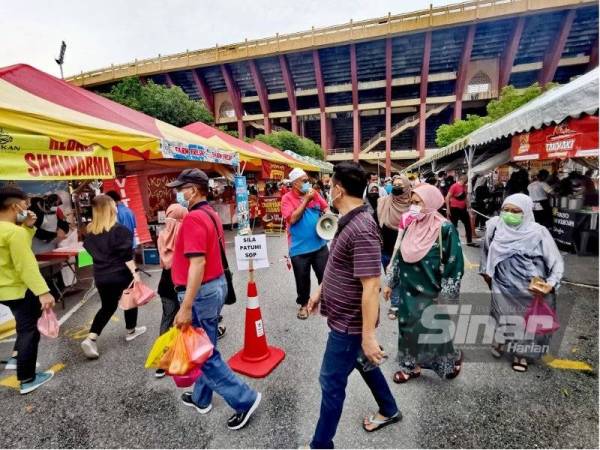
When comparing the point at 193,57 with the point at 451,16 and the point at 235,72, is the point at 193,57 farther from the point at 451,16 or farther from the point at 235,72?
the point at 451,16

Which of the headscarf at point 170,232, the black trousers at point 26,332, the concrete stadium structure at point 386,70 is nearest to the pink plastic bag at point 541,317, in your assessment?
the headscarf at point 170,232

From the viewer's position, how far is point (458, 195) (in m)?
7.25

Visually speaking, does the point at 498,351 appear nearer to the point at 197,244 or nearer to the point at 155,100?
the point at 197,244

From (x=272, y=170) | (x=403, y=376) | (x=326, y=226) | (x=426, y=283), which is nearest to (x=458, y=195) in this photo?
(x=326, y=226)

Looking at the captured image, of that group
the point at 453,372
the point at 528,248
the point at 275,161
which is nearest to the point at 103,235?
the point at 453,372

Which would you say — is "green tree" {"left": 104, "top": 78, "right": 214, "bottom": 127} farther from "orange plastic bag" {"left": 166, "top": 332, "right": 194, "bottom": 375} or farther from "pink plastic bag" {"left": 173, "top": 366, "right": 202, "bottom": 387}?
"orange plastic bag" {"left": 166, "top": 332, "right": 194, "bottom": 375}

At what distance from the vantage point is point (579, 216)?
6242 millimetres

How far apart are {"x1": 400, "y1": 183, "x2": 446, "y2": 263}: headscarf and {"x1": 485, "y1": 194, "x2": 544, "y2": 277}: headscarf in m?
0.74

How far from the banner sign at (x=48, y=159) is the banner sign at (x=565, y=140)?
5.73 meters

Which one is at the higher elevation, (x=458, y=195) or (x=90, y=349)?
(x=458, y=195)

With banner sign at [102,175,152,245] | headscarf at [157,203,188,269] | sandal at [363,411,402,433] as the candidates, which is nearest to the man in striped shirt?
sandal at [363,411,402,433]

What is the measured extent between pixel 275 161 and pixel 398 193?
876cm

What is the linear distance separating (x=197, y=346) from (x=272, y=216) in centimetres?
893

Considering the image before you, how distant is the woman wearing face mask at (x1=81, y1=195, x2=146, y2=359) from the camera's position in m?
3.00
